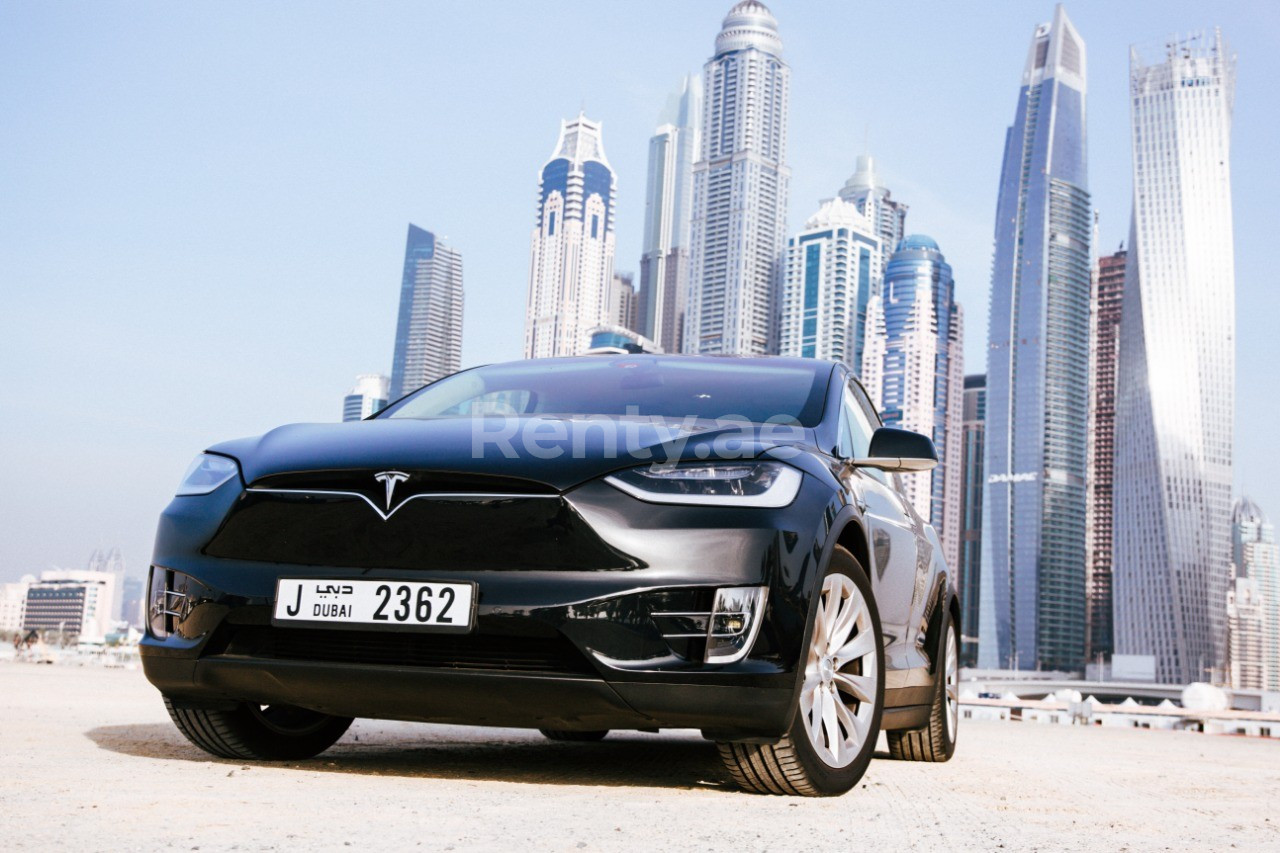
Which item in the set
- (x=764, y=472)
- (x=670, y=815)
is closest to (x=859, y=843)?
(x=670, y=815)

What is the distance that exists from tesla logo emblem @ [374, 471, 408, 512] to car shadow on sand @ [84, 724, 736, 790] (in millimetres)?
906

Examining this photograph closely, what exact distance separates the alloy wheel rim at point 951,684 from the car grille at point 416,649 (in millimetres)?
3034

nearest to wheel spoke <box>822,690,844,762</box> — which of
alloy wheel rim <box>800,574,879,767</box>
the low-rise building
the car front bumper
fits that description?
alloy wheel rim <box>800,574,879,767</box>

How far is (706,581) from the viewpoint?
318 cm

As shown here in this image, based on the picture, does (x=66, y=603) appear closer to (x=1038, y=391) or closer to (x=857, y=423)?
(x=1038, y=391)

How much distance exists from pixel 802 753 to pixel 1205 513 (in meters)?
135

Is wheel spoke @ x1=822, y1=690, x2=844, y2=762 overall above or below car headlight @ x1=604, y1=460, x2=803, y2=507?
below

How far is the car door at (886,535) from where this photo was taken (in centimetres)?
415

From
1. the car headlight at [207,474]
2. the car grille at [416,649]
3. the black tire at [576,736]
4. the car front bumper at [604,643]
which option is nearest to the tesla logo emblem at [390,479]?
the car front bumper at [604,643]

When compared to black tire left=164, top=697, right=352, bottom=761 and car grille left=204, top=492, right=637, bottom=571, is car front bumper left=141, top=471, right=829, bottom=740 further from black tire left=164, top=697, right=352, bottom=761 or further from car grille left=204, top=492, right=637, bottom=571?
black tire left=164, top=697, right=352, bottom=761

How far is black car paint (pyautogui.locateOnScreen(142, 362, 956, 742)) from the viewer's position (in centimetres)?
318

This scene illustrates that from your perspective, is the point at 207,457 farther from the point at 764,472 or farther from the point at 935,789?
the point at 935,789

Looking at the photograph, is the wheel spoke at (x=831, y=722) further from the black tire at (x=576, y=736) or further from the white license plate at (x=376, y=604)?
the black tire at (x=576, y=736)

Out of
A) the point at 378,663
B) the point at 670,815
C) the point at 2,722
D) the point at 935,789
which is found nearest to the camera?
the point at 670,815
